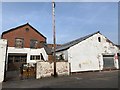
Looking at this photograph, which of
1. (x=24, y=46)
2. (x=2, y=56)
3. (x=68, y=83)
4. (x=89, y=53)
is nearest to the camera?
(x=68, y=83)

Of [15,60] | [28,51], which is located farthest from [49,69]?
[28,51]

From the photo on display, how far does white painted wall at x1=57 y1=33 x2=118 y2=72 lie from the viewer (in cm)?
2334

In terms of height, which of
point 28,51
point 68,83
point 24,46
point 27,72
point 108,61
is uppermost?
point 24,46

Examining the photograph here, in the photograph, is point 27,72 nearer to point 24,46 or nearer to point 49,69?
point 49,69

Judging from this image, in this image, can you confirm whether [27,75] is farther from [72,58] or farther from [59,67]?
[72,58]

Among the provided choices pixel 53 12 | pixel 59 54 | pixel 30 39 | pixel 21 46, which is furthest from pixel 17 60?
pixel 53 12

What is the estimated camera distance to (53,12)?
20125 millimetres

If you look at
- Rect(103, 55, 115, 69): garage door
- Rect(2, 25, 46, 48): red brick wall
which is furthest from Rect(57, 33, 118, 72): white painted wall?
Rect(2, 25, 46, 48): red brick wall

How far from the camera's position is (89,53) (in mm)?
24656

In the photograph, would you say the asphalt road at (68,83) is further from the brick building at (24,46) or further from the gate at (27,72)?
the brick building at (24,46)

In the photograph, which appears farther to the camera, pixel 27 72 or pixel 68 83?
pixel 27 72

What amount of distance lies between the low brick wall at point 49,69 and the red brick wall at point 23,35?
53.9 ft

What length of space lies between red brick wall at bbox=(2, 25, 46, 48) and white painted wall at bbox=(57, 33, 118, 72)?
15.0m

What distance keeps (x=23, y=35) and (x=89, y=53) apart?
17124 mm
